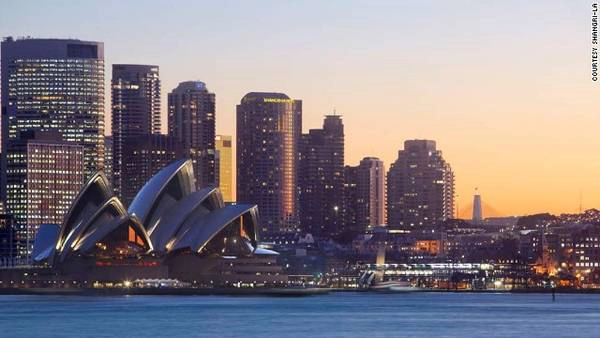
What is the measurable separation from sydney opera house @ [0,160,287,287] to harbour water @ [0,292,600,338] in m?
3.04

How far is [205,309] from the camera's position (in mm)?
133250

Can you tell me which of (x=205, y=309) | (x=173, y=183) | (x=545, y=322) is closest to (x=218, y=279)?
(x=173, y=183)

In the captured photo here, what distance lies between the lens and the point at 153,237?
159000 millimetres

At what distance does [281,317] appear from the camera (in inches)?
4857

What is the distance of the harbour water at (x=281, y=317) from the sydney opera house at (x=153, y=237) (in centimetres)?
304

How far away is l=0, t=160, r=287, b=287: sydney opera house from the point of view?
155750 millimetres

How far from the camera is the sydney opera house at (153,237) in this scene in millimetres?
155750

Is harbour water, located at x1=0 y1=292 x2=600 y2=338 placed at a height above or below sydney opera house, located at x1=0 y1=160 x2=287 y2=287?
below

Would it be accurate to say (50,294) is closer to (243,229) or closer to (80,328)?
(243,229)

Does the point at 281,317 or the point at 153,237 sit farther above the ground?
the point at 153,237

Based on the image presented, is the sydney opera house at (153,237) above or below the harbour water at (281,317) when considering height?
above

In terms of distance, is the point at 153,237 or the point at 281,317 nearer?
the point at 281,317

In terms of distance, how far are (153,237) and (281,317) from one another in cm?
3780

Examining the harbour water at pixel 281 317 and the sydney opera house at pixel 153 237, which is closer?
the harbour water at pixel 281 317
